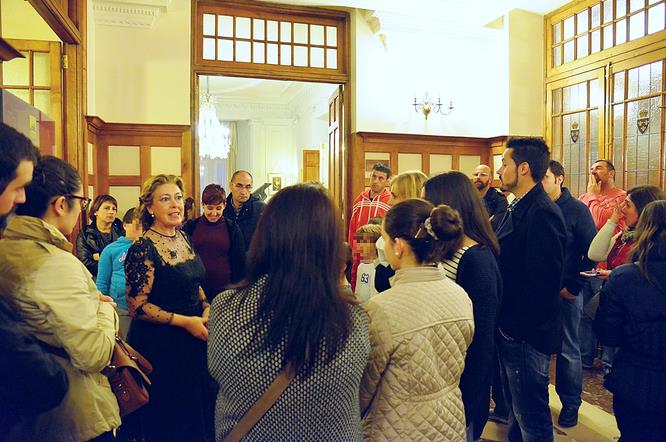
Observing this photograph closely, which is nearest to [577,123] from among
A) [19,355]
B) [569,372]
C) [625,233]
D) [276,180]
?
[625,233]

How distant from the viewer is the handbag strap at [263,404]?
1.22 m

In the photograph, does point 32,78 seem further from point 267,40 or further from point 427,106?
point 427,106

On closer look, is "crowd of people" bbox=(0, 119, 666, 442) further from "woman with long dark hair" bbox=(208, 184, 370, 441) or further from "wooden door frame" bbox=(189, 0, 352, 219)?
"wooden door frame" bbox=(189, 0, 352, 219)

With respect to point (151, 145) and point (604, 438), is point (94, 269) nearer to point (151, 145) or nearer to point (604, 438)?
point (151, 145)

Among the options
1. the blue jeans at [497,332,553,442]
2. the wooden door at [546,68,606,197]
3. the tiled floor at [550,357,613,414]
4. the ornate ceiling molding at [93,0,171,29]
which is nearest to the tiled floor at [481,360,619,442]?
the tiled floor at [550,357,613,414]

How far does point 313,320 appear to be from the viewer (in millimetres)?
1206

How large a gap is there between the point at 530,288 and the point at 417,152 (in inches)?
155

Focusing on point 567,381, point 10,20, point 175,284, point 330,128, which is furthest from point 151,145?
point 567,381

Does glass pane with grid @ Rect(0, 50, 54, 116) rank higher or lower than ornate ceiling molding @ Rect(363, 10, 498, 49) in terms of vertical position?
lower

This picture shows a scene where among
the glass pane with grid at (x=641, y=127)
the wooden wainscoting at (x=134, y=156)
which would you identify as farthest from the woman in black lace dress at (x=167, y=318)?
the glass pane with grid at (x=641, y=127)

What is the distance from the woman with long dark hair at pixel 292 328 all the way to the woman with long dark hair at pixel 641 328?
124 cm

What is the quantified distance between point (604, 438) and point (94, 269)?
353 centimetres

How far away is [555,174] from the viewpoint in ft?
11.0

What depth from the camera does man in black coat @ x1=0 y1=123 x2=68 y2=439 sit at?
112cm
